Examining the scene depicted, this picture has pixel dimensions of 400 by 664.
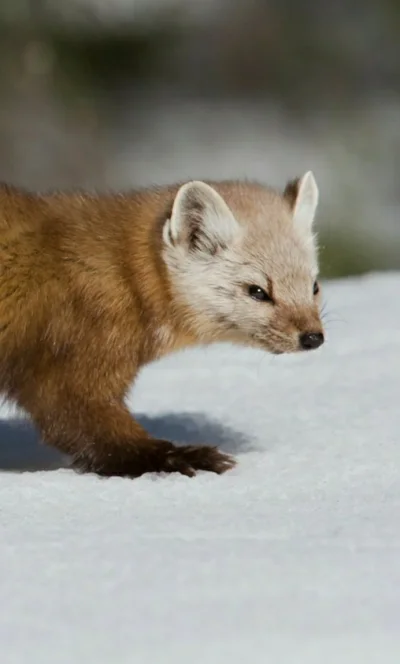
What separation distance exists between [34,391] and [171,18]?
945 cm

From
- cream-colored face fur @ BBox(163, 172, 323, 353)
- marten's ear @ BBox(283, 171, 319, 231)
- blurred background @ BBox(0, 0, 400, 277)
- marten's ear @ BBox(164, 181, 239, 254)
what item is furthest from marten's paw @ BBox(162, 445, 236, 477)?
blurred background @ BBox(0, 0, 400, 277)

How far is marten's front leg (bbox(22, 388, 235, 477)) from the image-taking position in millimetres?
3455

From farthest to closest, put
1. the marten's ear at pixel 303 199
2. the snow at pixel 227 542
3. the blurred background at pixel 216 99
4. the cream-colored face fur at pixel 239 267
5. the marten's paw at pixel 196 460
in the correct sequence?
the blurred background at pixel 216 99
the marten's ear at pixel 303 199
the cream-colored face fur at pixel 239 267
the marten's paw at pixel 196 460
the snow at pixel 227 542

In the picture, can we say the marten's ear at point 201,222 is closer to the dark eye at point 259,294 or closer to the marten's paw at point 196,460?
the dark eye at point 259,294

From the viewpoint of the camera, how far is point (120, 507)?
3.02 meters

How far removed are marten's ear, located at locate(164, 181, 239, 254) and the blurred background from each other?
587cm

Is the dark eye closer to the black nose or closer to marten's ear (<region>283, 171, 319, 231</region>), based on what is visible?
the black nose

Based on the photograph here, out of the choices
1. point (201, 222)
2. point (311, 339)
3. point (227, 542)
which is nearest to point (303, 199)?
point (201, 222)

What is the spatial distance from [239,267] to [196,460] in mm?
553

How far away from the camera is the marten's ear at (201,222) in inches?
142

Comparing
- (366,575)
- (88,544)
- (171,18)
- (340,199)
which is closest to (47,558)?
(88,544)

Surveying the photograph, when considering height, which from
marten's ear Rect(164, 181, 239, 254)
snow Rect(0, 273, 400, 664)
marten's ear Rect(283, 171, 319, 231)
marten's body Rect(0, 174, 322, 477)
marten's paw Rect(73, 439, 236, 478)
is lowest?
marten's paw Rect(73, 439, 236, 478)

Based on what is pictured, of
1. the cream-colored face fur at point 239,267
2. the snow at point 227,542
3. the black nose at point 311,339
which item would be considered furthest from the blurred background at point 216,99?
the black nose at point 311,339

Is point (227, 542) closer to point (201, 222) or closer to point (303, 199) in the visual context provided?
point (201, 222)
